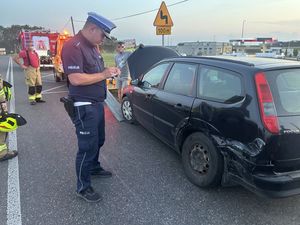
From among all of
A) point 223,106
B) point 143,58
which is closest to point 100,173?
point 223,106

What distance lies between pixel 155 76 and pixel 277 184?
2749mm

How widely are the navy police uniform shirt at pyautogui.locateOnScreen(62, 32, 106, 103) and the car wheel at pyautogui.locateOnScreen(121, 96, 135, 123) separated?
275cm

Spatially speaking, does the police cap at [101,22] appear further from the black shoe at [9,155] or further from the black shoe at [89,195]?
the black shoe at [9,155]

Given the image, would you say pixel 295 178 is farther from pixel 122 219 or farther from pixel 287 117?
pixel 122 219

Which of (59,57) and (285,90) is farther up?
(59,57)

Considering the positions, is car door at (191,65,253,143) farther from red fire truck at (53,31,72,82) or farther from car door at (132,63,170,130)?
red fire truck at (53,31,72,82)

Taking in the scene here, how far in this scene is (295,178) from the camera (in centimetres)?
264

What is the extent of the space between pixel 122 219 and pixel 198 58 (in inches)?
87.7

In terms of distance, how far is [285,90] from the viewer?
9.06 ft

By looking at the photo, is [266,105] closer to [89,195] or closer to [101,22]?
[101,22]

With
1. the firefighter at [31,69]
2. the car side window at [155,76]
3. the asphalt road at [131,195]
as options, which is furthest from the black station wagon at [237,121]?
the firefighter at [31,69]

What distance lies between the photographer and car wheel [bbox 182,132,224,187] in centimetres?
313

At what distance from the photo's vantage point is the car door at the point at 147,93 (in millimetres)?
4594

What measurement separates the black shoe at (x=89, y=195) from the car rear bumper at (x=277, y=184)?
1708mm
